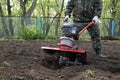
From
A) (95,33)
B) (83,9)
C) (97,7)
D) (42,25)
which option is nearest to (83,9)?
(83,9)

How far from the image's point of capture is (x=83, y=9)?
8383 mm

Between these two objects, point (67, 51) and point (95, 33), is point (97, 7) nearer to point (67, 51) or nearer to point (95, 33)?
point (95, 33)

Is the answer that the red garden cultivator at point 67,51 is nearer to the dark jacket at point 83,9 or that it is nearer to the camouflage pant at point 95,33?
the dark jacket at point 83,9

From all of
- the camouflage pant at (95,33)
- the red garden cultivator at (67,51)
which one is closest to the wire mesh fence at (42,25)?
the camouflage pant at (95,33)

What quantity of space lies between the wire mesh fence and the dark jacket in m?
Result: 10.9

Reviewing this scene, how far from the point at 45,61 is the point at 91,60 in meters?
1.17

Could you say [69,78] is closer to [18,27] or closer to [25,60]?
[25,60]

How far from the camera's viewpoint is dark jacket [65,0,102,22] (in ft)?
27.3

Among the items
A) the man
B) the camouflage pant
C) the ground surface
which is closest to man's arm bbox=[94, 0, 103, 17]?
the man

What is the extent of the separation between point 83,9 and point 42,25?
1247 centimetres

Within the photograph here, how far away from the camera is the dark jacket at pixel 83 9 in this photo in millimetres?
8336

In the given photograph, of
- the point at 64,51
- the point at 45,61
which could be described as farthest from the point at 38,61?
the point at 64,51

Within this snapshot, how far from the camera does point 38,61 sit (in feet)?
25.1

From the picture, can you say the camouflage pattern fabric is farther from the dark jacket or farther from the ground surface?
the ground surface
